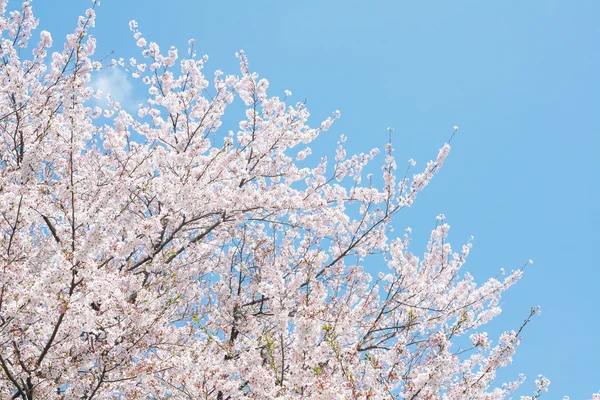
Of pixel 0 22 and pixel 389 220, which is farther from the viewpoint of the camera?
pixel 389 220

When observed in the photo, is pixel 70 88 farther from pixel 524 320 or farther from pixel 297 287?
pixel 524 320

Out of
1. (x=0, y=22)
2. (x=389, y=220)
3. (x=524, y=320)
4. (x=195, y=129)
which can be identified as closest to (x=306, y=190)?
(x=389, y=220)

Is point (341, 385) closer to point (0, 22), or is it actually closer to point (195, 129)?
point (195, 129)

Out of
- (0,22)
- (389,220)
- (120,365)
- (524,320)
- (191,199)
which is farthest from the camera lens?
(389,220)

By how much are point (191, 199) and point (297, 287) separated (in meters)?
2.38

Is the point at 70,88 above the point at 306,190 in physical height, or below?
below

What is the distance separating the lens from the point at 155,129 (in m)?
10.5

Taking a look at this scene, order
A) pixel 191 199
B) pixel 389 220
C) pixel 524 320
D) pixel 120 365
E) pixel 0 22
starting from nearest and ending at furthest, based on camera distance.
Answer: pixel 524 320 < pixel 120 365 < pixel 191 199 < pixel 0 22 < pixel 389 220

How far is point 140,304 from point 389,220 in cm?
577

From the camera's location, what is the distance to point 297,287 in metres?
8.24

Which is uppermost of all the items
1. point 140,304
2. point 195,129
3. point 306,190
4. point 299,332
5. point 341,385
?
point 195,129

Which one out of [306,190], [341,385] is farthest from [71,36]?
[341,385]

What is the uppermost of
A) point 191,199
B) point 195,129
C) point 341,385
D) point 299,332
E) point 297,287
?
point 195,129

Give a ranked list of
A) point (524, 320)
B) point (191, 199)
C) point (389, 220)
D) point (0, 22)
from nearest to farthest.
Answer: point (524, 320), point (191, 199), point (0, 22), point (389, 220)
